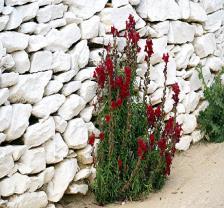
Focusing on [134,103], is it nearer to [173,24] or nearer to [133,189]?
[133,189]

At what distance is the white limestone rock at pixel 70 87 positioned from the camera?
14.7ft

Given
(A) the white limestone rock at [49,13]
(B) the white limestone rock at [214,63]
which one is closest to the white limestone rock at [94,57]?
(A) the white limestone rock at [49,13]

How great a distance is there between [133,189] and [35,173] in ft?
2.84

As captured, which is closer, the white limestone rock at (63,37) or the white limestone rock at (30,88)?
the white limestone rock at (30,88)

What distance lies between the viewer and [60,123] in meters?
4.43

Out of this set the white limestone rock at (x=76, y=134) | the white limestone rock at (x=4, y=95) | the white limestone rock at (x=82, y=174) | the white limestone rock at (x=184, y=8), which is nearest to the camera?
the white limestone rock at (x=4, y=95)

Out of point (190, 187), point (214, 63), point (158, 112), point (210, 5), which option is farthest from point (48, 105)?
point (210, 5)

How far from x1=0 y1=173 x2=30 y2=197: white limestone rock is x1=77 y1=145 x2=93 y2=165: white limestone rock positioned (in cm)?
66

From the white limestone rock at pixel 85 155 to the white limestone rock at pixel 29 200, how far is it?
52cm

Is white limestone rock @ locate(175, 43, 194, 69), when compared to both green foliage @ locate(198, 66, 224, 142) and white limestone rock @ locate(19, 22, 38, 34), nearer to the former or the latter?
green foliage @ locate(198, 66, 224, 142)

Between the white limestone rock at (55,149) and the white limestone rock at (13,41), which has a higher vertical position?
the white limestone rock at (13,41)

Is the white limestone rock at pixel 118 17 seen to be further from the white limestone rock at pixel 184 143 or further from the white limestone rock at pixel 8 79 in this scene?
the white limestone rock at pixel 184 143

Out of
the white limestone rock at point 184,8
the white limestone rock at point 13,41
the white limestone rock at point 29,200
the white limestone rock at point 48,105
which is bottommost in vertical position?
the white limestone rock at point 29,200

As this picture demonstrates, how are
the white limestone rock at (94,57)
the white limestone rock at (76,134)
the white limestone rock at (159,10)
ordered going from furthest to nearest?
the white limestone rock at (159,10) < the white limestone rock at (94,57) < the white limestone rock at (76,134)
